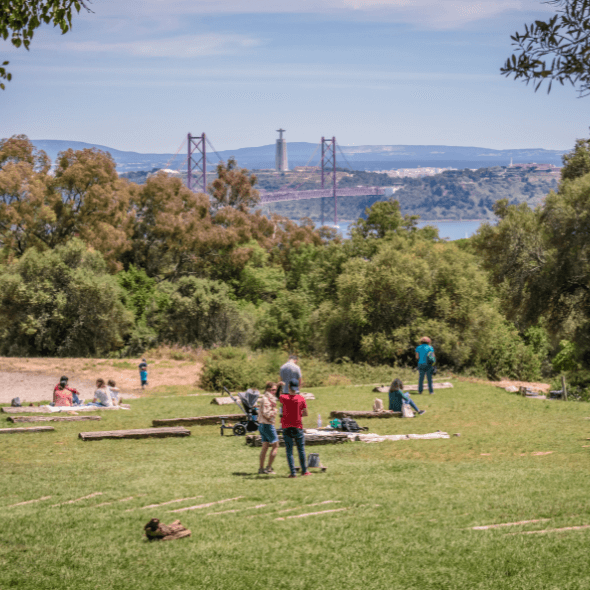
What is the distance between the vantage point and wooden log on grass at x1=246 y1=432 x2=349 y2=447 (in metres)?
14.4

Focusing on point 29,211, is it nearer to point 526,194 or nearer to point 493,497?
point 493,497

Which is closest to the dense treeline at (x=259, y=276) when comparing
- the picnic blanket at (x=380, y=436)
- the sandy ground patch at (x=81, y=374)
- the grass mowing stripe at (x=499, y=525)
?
the sandy ground patch at (x=81, y=374)

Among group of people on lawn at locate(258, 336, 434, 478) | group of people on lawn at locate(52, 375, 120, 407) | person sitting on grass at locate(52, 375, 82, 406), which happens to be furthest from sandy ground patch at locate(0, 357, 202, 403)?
group of people on lawn at locate(258, 336, 434, 478)

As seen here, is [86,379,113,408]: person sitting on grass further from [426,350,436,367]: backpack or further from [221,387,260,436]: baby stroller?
[426,350,436,367]: backpack

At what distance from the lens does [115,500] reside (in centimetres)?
965

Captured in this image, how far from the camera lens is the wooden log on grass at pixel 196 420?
16.7 m

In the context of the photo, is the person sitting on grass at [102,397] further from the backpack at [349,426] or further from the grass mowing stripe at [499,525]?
the grass mowing stripe at [499,525]

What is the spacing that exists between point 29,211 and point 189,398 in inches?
920

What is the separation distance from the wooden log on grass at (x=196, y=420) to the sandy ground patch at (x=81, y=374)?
677 centimetres

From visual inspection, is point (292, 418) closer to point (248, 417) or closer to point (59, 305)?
point (248, 417)

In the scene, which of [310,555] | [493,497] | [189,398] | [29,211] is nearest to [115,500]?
[310,555]

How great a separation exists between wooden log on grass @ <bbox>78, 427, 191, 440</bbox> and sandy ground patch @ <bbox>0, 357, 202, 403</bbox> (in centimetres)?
822

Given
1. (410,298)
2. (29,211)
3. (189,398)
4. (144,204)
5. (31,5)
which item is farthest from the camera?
(144,204)

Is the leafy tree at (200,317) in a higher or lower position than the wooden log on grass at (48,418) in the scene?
lower
